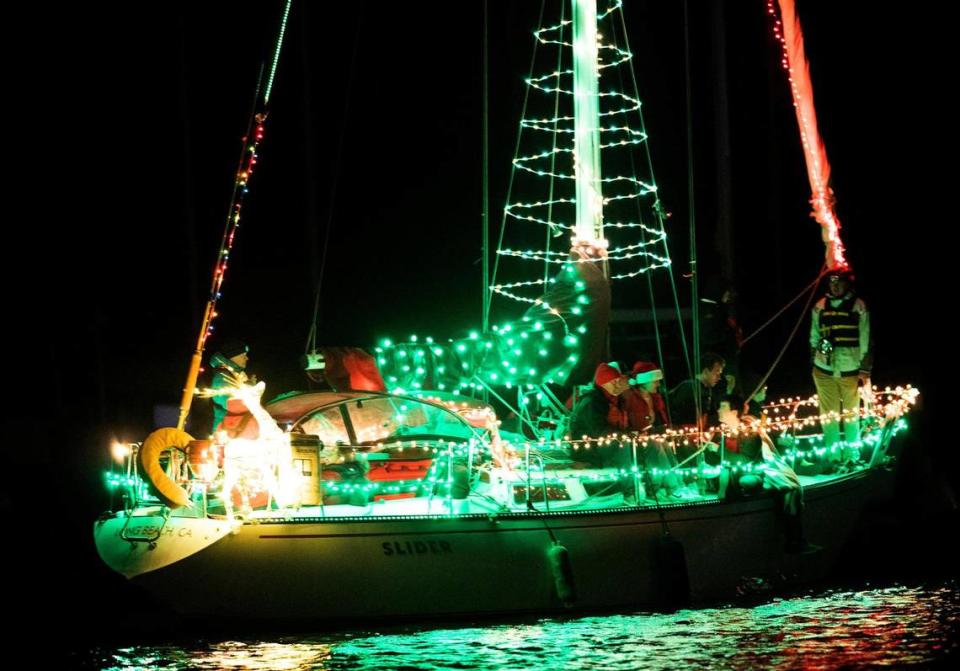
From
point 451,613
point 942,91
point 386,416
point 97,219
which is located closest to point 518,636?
point 451,613

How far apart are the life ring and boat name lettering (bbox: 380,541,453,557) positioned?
5.61 feet

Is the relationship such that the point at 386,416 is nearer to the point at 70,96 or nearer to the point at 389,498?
the point at 389,498

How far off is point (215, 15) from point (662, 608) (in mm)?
16115

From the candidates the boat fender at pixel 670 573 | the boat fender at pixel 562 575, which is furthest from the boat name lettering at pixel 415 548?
the boat fender at pixel 670 573

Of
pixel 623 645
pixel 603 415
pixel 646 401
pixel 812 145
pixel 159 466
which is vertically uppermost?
pixel 812 145

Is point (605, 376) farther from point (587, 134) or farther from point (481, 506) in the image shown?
point (587, 134)

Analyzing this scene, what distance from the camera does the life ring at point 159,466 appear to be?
9734 mm

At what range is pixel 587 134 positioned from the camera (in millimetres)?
12617

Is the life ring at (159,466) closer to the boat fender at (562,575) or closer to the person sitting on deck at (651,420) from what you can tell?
the boat fender at (562,575)

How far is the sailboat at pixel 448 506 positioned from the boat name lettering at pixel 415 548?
0.01 m

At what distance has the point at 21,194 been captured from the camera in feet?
69.8

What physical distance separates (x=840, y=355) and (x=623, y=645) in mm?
4802

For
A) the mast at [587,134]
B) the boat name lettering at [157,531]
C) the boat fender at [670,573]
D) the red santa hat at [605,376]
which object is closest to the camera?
the boat name lettering at [157,531]

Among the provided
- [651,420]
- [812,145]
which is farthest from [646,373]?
[812,145]
